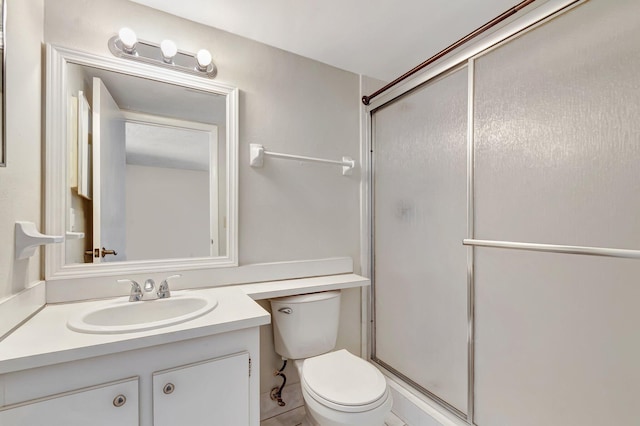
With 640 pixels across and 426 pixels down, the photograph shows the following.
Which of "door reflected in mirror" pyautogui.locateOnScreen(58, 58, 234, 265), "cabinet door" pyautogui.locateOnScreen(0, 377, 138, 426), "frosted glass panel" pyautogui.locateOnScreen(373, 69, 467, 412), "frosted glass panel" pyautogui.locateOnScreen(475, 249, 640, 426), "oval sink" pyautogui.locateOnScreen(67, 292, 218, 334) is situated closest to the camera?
"cabinet door" pyautogui.locateOnScreen(0, 377, 138, 426)

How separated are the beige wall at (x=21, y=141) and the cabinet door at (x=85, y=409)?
0.35 meters

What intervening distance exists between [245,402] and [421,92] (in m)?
1.73

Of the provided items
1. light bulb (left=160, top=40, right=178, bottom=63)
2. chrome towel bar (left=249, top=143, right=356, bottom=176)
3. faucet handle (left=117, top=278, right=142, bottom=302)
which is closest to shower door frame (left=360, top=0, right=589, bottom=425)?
chrome towel bar (left=249, top=143, right=356, bottom=176)

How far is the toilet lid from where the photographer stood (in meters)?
1.21

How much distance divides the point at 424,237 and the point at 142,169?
149cm

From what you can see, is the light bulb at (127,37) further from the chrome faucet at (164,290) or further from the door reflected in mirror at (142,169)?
the chrome faucet at (164,290)

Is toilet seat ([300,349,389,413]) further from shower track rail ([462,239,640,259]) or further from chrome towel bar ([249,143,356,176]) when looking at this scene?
chrome towel bar ([249,143,356,176])

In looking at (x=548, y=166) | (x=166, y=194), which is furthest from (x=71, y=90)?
(x=548, y=166)

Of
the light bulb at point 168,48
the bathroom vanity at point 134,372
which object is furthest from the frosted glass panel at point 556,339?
the light bulb at point 168,48

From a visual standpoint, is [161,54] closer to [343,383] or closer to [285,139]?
[285,139]

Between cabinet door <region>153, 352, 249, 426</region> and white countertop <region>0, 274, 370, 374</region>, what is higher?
white countertop <region>0, 274, 370, 374</region>

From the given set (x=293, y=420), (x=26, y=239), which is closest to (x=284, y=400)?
(x=293, y=420)

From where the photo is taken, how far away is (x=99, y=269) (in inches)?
51.1

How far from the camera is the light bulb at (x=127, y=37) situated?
1.30 metres
